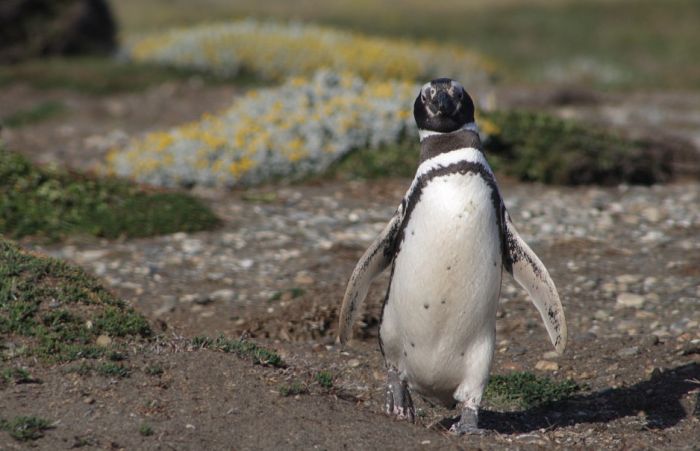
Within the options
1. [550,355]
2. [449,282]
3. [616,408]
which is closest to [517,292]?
[550,355]

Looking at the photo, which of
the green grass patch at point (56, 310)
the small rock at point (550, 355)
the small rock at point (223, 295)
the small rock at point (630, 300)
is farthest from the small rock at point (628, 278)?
the green grass patch at point (56, 310)

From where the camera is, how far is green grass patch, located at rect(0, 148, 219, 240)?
8.99m

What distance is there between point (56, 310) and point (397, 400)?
1994mm

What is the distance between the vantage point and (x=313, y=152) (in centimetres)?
1108

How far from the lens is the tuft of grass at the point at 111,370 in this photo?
5188mm

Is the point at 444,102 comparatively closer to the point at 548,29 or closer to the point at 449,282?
the point at 449,282

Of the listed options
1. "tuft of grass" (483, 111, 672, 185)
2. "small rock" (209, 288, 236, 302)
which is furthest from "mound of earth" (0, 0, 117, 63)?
"small rock" (209, 288, 236, 302)

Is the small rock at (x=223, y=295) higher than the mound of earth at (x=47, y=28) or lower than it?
lower

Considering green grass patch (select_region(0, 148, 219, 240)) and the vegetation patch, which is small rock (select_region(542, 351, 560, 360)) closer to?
green grass patch (select_region(0, 148, 219, 240))

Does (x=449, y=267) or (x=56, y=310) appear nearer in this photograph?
(x=449, y=267)

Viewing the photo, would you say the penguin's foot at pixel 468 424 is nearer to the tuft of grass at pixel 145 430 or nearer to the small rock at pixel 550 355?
the tuft of grass at pixel 145 430

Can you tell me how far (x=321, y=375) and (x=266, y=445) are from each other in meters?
1.07

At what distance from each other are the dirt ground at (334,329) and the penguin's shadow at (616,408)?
0.01 m

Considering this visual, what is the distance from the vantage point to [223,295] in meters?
7.87
